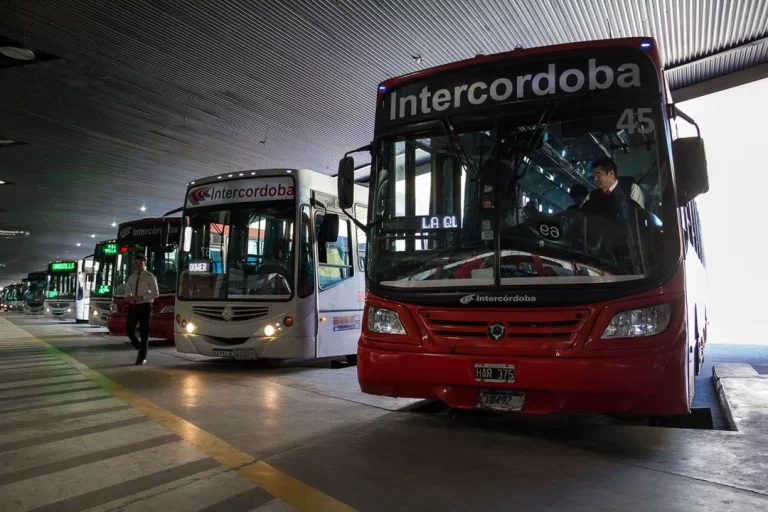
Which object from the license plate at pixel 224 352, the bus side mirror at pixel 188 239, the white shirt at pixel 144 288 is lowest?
the license plate at pixel 224 352

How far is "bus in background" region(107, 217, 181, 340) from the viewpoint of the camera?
45.2 ft

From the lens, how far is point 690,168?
15.0 feet

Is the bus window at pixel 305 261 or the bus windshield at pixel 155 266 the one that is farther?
the bus windshield at pixel 155 266

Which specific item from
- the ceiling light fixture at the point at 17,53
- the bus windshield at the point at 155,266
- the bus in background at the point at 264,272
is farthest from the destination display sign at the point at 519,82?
the bus windshield at the point at 155,266

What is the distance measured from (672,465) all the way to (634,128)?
2495mm

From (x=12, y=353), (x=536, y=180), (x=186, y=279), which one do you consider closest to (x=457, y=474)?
(x=536, y=180)

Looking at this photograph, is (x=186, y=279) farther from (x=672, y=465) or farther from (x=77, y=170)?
(x=77, y=170)

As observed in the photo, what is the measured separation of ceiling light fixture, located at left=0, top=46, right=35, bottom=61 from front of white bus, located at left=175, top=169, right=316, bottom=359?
14.2 feet

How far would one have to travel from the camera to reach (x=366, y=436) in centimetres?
524

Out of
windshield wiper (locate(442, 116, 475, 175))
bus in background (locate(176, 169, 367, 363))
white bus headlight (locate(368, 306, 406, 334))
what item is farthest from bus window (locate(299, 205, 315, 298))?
windshield wiper (locate(442, 116, 475, 175))

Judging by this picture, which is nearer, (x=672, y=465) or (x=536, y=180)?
(x=672, y=465)

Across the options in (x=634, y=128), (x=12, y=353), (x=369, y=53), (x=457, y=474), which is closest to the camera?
(x=457, y=474)

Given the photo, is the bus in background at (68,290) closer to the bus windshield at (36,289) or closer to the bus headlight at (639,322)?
the bus windshield at (36,289)

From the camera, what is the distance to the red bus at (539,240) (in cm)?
433
